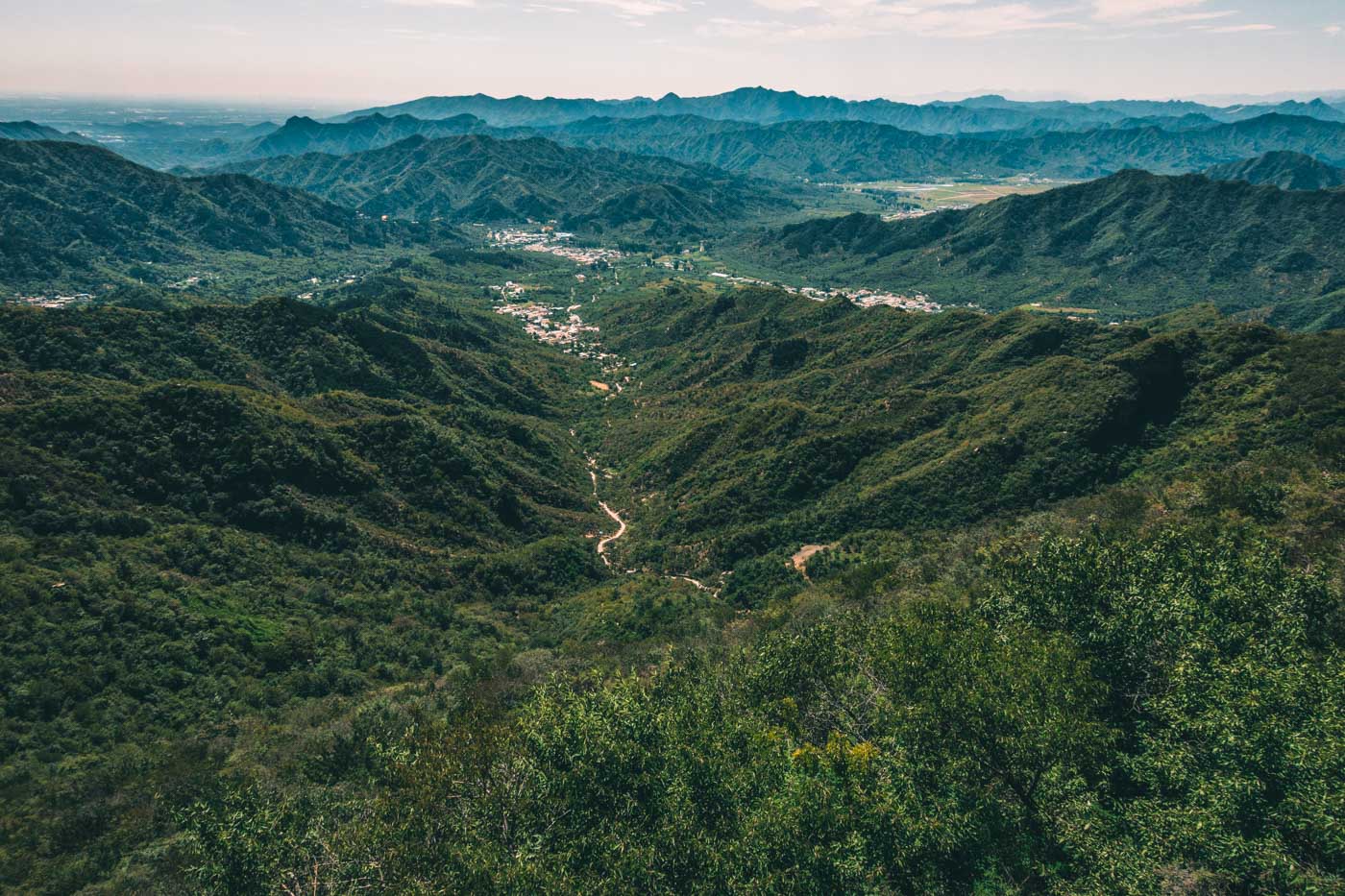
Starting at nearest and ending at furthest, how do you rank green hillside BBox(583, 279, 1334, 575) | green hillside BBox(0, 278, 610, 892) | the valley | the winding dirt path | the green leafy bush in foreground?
the green leafy bush in foreground < the valley < green hillside BBox(0, 278, 610, 892) < green hillside BBox(583, 279, 1334, 575) < the winding dirt path

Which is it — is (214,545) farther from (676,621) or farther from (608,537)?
(676,621)

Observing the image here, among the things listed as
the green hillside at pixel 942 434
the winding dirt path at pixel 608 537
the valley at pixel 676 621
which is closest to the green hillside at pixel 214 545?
the valley at pixel 676 621

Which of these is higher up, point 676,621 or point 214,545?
point 214,545

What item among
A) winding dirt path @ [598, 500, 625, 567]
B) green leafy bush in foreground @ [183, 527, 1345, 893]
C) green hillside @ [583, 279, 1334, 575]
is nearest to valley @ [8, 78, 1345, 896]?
green leafy bush in foreground @ [183, 527, 1345, 893]

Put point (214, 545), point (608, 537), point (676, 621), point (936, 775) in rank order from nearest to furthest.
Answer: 1. point (936, 775)
2. point (214, 545)
3. point (676, 621)
4. point (608, 537)

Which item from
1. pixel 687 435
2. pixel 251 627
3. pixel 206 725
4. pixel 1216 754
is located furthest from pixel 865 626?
pixel 687 435

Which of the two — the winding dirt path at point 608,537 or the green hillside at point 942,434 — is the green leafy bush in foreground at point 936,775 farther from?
the winding dirt path at point 608,537

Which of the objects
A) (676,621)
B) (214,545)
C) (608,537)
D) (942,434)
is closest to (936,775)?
(676,621)

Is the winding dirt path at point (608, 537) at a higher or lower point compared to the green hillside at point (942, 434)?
lower

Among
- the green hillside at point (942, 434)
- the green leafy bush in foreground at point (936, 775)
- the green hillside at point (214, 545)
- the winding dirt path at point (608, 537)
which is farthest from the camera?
the winding dirt path at point (608, 537)

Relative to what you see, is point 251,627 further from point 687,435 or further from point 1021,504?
point 1021,504

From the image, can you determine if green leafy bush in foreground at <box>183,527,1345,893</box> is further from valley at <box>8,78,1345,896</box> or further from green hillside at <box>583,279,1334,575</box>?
green hillside at <box>583,279,1334,575</box>
